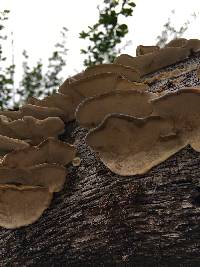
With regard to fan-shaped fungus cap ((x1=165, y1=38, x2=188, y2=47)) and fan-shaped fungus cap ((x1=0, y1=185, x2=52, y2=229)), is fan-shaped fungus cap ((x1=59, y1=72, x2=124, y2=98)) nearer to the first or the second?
fan-shaped fungus cap ((x1=0, y1=185, x2=52, y2=229))

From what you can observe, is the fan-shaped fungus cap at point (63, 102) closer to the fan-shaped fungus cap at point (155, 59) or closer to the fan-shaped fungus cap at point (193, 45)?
the fan-shaped fungus cap at point (155, 59)

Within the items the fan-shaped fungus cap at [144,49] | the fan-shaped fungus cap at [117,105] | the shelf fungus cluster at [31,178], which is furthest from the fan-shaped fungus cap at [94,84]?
the fan-shaped fungus cap at [144,49]

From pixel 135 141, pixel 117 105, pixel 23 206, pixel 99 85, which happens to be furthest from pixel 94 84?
pixel 23 206

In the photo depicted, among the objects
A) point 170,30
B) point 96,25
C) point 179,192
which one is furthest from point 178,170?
point 170,30

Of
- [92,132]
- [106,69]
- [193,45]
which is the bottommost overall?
[92,132]

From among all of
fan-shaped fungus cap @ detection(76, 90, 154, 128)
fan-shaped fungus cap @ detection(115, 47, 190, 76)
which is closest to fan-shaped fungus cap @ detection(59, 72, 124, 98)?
fan-shaped fungus cap @ detection(76, 90, 154, 128)

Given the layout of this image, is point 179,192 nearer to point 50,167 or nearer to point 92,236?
point 92,236

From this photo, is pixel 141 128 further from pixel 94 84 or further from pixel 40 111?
pixel 40 111
